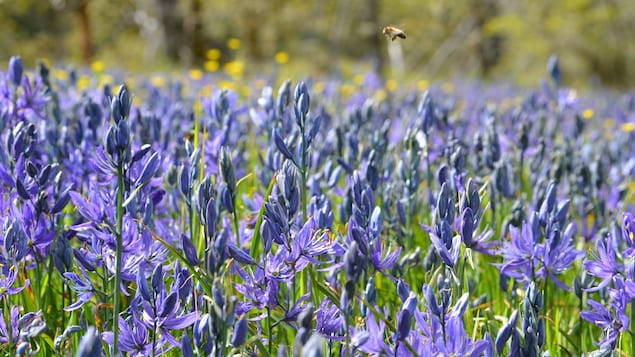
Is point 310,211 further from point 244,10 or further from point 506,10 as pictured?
point 506,10

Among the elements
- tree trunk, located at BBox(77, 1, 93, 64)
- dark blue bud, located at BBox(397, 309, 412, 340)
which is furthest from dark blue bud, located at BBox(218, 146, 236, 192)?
tree trunk, located at BBox(77, 1, 93, 64)

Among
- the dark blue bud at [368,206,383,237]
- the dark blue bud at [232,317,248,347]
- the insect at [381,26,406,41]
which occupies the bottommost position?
the dark blue bud at [232,317,248,347]

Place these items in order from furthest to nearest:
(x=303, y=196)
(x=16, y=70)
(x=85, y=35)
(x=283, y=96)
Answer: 1. (x=85, y=35)
2. (x=16, y=70)
3. (x=283, y=96)
4. (x=303, y=196)

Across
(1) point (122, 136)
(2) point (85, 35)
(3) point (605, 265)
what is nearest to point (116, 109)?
(1) point (122, 136)

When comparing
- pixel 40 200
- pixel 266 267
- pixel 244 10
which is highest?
pixel 244 10

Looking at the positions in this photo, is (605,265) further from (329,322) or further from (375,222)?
(329,322)

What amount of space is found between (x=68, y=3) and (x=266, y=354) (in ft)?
70.4

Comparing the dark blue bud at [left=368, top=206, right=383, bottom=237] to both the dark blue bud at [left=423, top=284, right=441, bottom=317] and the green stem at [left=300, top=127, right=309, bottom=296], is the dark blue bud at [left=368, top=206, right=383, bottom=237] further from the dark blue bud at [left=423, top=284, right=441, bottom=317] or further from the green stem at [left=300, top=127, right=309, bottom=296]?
the dark blue bud at [left=423, top=284, right=441, bottom=317]

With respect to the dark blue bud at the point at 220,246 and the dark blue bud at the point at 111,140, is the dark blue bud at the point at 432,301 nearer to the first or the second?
the dark blue bud at the point at 220,246

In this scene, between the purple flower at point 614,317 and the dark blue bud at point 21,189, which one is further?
the dark blue bud at point 21,189

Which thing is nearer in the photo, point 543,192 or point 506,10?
point 543,192

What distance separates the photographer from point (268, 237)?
1551 millimetres

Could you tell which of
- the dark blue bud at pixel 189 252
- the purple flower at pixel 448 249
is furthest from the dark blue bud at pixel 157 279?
the purple flower at pixel 448 249

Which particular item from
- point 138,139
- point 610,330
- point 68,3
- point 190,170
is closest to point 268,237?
point 190,170
